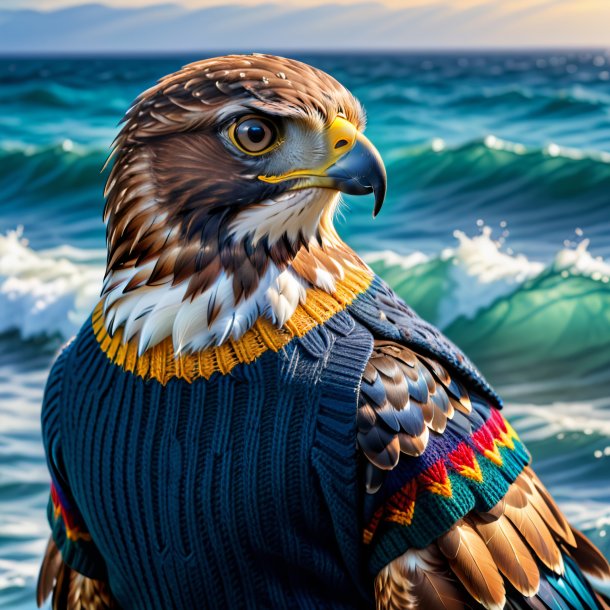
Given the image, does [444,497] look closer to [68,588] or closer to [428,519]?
[428,519]

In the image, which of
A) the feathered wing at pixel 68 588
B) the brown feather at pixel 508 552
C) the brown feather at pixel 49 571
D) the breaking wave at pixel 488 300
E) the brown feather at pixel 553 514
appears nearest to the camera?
the brown feather at pixel 508 552

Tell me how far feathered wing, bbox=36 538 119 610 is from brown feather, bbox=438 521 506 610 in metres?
0.85

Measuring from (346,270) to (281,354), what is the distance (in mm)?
235

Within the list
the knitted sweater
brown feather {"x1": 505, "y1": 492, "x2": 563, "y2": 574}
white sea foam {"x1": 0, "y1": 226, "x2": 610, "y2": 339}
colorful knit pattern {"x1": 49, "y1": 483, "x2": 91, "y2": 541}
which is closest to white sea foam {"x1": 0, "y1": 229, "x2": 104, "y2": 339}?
white sea foam {"x1": 0, "y1": 226, "x2": 610, "y2": 339}

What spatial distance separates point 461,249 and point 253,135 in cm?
467

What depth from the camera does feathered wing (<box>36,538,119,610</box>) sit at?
2.33 meters

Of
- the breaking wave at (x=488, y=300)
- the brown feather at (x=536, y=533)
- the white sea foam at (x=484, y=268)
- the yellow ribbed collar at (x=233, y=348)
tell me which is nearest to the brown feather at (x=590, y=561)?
the brown feather at (x=536, y=533)

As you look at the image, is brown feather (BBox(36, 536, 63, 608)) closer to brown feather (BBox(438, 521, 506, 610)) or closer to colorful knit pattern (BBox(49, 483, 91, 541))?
colorful knit pattern (BBox(49, 483, 91, 541))

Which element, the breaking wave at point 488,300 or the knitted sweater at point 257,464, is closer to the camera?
the knitted sweater at point 257,464

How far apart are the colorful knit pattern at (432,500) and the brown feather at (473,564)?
43 millimetres

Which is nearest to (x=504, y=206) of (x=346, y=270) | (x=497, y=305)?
(x=497, y=305)

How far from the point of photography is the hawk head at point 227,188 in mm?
1813

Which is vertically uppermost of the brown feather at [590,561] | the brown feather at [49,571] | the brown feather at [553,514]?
the brown feather at [553,514]

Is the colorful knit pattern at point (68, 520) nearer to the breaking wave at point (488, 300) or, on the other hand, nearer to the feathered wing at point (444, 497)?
the feathered wing at point (444, 497)
